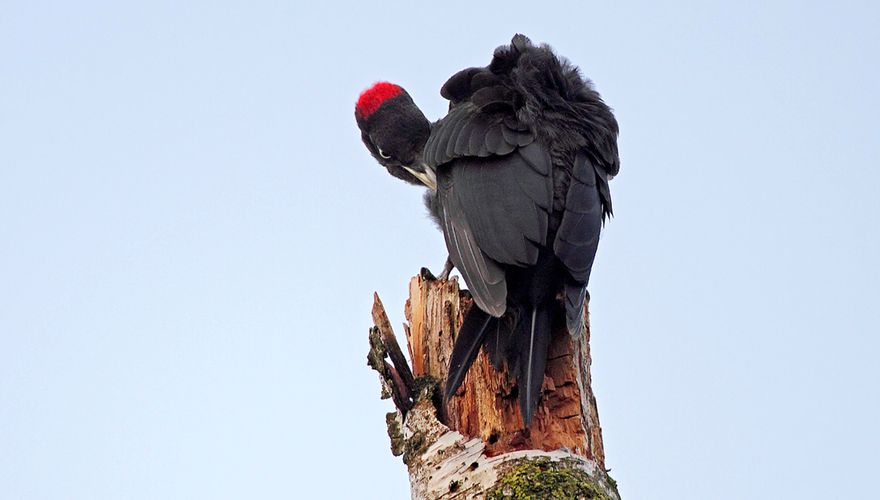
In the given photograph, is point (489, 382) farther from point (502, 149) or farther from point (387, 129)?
point (387, 129)

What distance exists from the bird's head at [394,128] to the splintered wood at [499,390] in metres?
1.62

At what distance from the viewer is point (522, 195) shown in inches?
177

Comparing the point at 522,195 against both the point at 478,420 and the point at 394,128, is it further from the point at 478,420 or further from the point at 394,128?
the point at 394,128

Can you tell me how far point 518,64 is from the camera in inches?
208

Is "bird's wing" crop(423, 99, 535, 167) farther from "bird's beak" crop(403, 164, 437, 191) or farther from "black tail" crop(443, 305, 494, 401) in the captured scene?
"black tail" crop(443, 305, 494, 401)

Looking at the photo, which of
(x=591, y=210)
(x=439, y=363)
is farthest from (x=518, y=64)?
(x=439, y=363)

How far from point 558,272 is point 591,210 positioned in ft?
1.09

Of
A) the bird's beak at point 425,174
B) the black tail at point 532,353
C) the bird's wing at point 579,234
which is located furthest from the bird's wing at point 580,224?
the bird's beak at point 425,174

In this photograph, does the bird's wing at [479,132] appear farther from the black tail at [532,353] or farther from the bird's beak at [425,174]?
the black tail at [532,353]

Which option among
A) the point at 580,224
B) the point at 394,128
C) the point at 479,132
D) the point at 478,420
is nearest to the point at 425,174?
the point at 394,128

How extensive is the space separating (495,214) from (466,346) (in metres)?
0.65

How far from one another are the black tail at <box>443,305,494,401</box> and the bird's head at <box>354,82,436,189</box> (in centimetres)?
193

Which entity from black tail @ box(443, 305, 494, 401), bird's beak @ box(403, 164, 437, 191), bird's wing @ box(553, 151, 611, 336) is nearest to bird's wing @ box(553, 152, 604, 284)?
bird's wing @ box(553, 151, 611, 336)

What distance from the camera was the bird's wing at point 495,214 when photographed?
4332 millimetres
